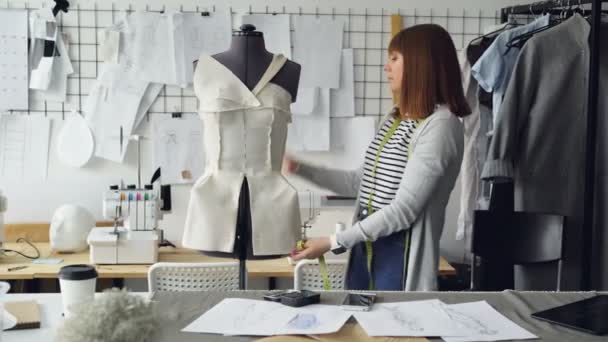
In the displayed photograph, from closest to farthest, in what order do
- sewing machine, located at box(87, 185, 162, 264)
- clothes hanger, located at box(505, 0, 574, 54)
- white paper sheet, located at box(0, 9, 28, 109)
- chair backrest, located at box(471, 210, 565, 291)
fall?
chair backrest, located at box(471, 210, 565, 291) → clothes hanger, located at box(505, 0, 574, 54) → sewing machine, located at box(87, 185, 162, 264) → white paper sheet, located at box(0, 9, 28, 109)

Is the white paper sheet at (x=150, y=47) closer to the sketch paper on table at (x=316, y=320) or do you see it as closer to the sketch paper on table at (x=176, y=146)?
the sketch paper on table at (x=176, y=146)

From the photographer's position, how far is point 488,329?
1.57 meters

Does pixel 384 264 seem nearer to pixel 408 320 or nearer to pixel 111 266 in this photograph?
pixel 408 320

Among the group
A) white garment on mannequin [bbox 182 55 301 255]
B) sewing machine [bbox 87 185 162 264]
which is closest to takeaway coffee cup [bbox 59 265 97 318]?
white garment on mannequin [bbox 182 55 301 255]

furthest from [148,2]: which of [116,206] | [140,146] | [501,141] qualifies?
[501,141]

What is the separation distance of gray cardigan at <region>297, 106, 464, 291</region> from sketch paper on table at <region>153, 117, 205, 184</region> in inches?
64.7

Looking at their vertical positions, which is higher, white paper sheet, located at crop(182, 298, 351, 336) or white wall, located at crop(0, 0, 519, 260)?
white wall, located at crop(0, 0, 519, 260)

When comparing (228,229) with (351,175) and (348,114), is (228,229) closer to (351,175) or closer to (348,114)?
(351,175)

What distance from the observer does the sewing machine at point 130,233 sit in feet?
10.3

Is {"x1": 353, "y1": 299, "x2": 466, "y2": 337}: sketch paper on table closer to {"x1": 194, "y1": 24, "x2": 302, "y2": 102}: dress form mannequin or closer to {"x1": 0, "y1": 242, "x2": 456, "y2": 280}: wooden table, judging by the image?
{"x1": 194, "y1": 24, "x2": 302, "y2": 102}: dress form mannequin

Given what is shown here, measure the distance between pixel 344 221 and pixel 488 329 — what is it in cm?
210

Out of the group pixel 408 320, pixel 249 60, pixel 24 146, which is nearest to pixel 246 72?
pixel 249 60

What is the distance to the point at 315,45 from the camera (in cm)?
362

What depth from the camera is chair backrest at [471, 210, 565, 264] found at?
2668mm
